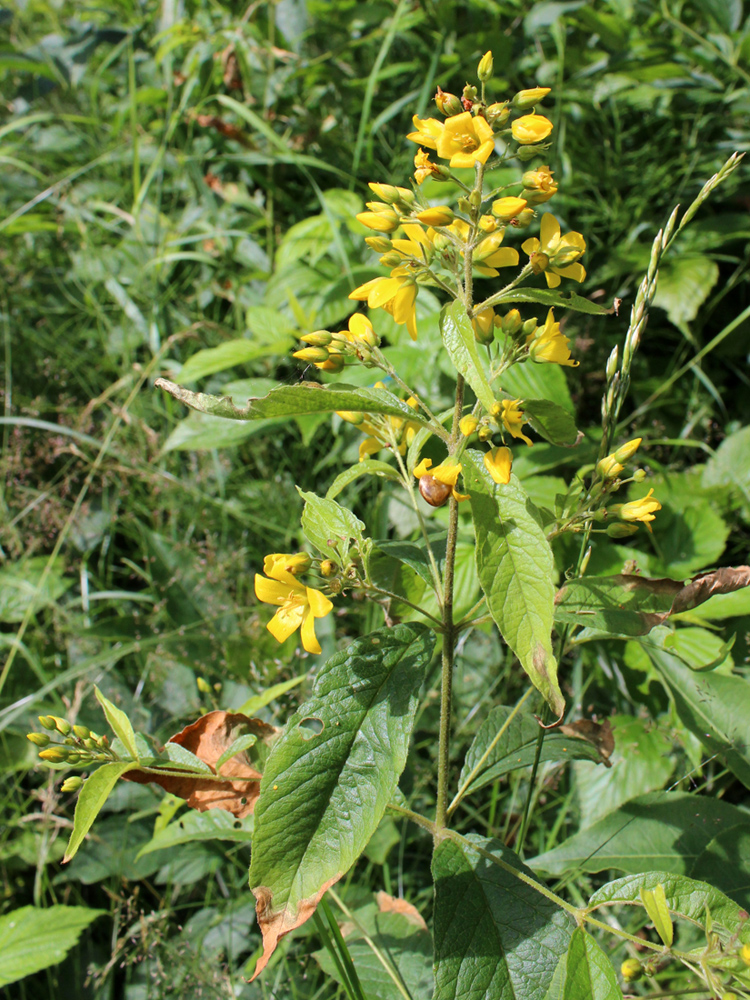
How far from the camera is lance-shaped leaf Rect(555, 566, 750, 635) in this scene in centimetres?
102

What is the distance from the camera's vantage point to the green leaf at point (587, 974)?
0.88 meters

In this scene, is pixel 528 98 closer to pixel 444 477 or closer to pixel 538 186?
pixel 538 186

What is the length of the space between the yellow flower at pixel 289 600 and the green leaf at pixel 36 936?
1143mm

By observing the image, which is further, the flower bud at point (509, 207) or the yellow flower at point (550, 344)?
the yellow flower at point (550, 344)

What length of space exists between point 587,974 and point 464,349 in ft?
2.66

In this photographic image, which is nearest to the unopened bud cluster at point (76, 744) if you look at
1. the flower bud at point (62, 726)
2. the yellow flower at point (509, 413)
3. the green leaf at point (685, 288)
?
the flower bud at point (62, 726)

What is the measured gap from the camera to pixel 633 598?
1082 mm

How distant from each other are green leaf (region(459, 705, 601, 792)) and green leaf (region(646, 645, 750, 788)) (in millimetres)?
259

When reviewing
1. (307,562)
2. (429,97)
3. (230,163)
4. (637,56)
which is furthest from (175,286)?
(307,562)

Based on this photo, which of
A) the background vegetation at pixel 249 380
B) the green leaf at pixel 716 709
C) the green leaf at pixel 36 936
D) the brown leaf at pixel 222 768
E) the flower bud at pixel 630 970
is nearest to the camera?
the flower bud at pixel 630 970

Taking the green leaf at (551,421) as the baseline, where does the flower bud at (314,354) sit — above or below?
above

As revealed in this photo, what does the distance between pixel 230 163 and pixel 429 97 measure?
978 mm

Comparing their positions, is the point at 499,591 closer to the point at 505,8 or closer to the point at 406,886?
the point at 406,886

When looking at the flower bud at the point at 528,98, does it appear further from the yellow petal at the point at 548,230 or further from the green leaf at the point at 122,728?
the green leaf at the point at 122,728
